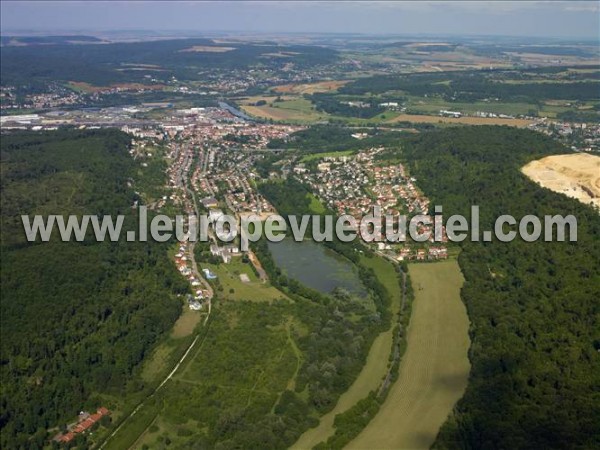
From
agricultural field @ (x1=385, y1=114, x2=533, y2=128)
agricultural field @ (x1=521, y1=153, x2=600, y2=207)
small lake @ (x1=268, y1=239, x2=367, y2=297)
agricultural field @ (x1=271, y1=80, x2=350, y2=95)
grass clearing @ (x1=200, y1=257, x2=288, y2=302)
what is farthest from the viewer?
agricultural field @ (x1=271, y1=80, x2=350, y2=95)

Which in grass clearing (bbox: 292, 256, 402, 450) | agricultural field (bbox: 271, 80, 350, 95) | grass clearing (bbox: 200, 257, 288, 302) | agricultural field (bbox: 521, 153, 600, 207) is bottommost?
grass clearing (bbox: 292, 256, 402, 450)

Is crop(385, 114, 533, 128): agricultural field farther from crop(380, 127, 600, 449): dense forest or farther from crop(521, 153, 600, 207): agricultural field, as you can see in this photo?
crop(380, 127, 600, 449): dense forest

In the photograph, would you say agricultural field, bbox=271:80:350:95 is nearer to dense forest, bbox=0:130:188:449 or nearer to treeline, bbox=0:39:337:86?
treeline, bbox=0:39:337:86

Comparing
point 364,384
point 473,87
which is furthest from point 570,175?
point 473,87

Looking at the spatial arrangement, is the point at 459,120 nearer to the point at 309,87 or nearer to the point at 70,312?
the point at 309,87

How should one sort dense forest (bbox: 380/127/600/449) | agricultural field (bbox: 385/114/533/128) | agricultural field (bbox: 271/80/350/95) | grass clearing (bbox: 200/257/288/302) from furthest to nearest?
agricultural field (bbox: 271/80/350/95) < agricultural field (bbox: 385/114/533/128) < grass clearing (bbox: 200/257/288/302) < dense forest (bbox: 380/127/600/449)

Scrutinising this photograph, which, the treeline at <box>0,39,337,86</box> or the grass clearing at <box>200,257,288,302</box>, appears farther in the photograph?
the treeline at <box>0,39,337,86</box>

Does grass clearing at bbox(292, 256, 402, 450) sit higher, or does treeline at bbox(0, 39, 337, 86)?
treeline at bbox(0, 39, 337, 86)

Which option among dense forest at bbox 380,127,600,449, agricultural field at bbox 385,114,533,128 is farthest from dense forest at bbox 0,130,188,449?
agricultural field at bbox 385,114,533,128
